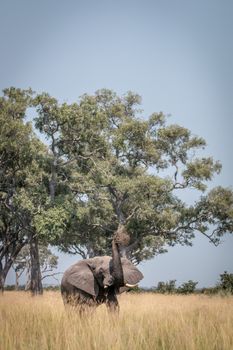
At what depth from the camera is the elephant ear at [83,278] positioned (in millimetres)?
11629

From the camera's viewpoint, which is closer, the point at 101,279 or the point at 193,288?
the point at 101,279

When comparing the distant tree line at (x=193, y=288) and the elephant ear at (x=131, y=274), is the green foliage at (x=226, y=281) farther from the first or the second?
the elephant ear at (x=131, y=274)

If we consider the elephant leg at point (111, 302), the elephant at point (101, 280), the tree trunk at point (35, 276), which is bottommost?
the elephant leg at point (111, 302)

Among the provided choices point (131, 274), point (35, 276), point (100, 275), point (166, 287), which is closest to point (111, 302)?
point (100, 275)

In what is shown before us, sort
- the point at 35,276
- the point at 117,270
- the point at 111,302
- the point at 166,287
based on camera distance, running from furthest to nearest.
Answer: the point at 166,287 → the point at 35,276 → the point at 111,302 → the point at 117,270

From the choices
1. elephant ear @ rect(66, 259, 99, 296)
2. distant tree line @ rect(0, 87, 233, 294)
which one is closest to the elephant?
elephant ear @ rect(66, 259, 99, 296)

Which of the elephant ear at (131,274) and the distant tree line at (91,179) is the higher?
the distant tree line at (91,179)

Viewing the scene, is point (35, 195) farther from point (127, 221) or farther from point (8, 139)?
point (127, 221)

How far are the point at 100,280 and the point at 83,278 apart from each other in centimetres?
46

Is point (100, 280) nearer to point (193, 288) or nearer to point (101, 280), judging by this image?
point (101, 280)

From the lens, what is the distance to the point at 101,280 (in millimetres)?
11711

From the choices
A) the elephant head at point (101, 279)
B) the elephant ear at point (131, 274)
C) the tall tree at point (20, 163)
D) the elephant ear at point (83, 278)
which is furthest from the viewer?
the tall tree at point (20, 163)

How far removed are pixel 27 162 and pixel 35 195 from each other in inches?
98.9

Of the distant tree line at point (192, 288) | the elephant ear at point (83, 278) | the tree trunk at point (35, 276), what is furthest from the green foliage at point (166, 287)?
the elephant ear at point (83, 278)
